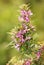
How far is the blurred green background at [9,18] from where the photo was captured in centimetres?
674

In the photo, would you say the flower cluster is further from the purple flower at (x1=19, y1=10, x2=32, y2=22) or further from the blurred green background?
the blurred green background

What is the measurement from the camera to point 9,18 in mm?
7188

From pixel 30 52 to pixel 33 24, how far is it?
0.78 ft

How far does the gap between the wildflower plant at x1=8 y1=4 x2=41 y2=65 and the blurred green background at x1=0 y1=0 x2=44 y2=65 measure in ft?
9.22

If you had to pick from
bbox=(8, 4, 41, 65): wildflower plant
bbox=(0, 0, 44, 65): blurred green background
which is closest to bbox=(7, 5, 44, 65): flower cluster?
bbox=(8, 4, 41, 65): wildflower plant

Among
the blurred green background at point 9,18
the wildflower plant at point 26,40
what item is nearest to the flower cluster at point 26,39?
the wildflower plant at point 26,40

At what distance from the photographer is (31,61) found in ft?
12.0

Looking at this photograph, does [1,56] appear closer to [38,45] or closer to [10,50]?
[10,50]

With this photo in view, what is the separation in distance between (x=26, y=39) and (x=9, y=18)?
357 centimetres

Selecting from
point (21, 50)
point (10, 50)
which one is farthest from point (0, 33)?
point (21, 50)

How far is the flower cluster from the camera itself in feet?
11.9

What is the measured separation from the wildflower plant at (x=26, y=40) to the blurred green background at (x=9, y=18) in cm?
281

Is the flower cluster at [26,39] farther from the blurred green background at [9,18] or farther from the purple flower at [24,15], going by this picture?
the blurred green background at [9,18]

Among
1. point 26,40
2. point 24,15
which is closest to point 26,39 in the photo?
point 26,40
